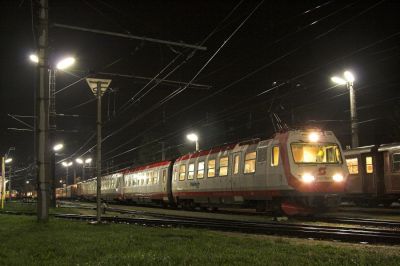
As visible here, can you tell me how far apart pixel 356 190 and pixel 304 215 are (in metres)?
7.29

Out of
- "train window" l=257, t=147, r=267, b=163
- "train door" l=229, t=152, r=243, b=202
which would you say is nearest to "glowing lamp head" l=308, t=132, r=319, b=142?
"train window" l=257, t=147, r=267, b=163

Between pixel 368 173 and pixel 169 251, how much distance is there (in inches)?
730

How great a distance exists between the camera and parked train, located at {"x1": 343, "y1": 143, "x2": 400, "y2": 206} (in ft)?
76.9

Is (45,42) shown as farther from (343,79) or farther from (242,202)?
(343,79)

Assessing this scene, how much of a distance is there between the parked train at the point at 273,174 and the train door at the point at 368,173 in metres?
6.58

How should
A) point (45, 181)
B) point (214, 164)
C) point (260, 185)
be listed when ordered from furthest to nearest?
point (214, 164)
point (260, 185)
point (45, 181)

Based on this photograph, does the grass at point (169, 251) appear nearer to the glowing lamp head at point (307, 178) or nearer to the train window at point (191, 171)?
the glowing lamp head at point (307, 178)

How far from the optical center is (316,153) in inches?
725

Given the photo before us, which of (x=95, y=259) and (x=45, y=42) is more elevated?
(x=45, y=42)

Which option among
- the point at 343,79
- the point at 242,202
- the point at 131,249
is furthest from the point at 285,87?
the point at 131,249

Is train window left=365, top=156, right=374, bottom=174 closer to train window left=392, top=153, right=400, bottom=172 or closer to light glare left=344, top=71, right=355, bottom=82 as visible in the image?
train window left=392, top=153, right=400, bottom=172

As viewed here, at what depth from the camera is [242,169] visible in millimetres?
20484

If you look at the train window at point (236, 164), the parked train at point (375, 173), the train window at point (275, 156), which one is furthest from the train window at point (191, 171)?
the parked train at point (375, 173)

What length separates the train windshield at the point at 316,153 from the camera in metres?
17.9
